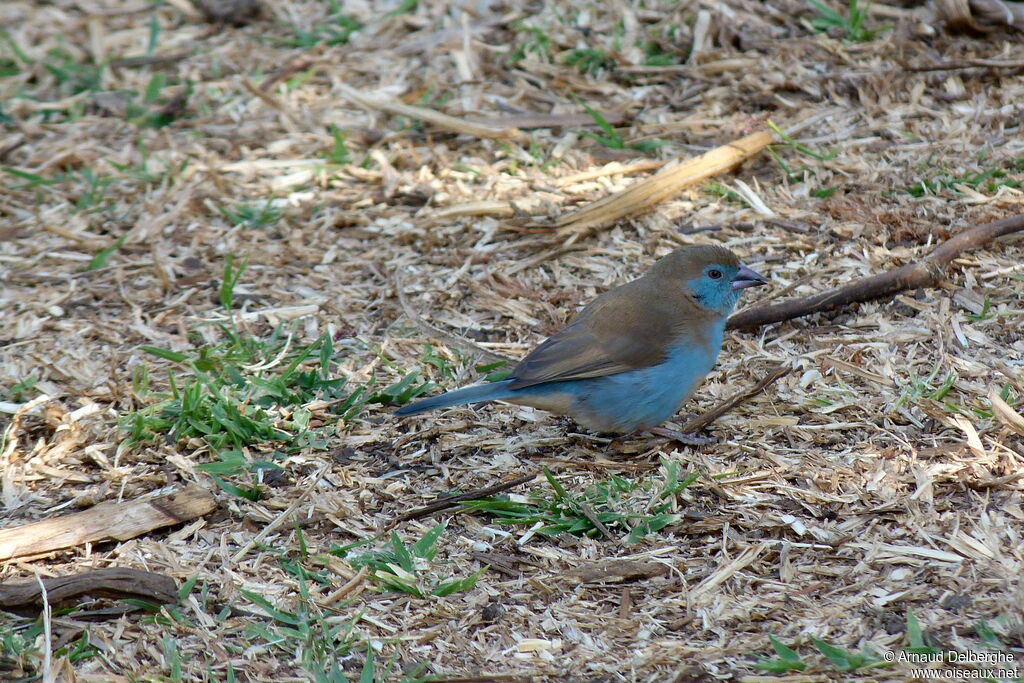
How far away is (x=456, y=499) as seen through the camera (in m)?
3.99

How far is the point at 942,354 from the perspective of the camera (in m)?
4.50

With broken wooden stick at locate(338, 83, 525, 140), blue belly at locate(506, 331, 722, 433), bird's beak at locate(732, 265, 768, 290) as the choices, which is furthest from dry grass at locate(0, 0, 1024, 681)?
bird's beak at locate(732, 265, 768, 290)

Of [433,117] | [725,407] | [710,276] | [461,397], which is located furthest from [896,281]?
[433,117]

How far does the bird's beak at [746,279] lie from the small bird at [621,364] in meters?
0.17

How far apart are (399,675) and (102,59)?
5.72m

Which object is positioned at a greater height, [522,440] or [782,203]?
[782,203]

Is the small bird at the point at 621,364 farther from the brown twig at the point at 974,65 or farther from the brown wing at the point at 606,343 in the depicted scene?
the brown twig at the point at 974,65

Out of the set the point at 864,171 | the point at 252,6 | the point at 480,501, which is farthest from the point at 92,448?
the point at 252,6

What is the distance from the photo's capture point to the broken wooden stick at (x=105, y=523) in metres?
3.80

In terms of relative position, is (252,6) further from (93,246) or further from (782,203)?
(782,203)

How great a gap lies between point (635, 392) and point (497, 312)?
1128mm

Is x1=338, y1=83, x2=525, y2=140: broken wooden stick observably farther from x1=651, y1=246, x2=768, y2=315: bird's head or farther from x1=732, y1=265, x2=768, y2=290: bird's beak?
x1=732, y1=265, x2=768, y2=290: bird's beak

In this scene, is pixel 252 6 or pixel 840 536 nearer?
pixel 840 536

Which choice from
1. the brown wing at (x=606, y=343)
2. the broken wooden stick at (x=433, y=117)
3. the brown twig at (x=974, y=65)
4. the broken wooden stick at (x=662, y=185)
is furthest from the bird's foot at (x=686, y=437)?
the brown twig at (x=974, y=65)
